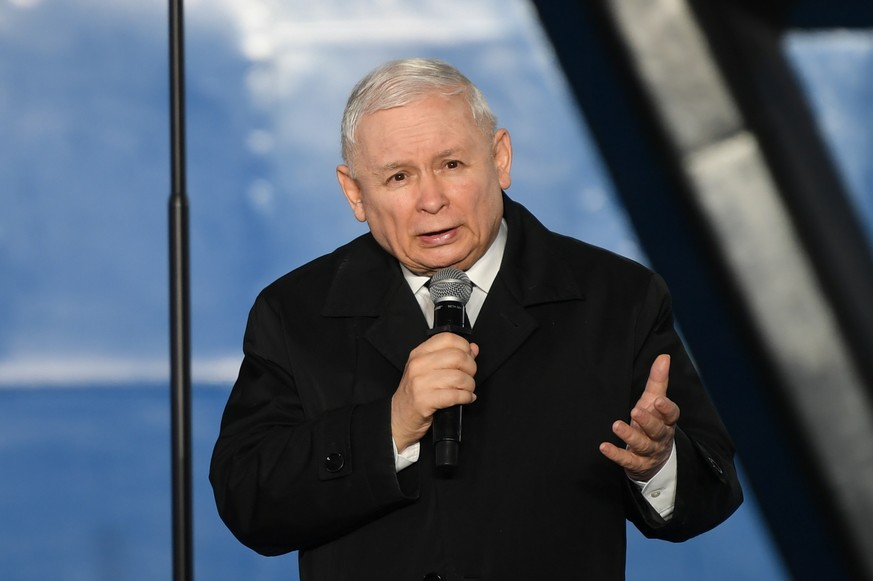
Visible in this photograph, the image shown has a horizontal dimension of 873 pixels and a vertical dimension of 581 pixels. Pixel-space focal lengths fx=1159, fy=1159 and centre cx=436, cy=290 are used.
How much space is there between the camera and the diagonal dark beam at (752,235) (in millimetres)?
3410

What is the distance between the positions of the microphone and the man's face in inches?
2.4

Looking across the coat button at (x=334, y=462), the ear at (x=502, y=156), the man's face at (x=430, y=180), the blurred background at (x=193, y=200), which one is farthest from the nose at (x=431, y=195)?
the blurred background at (x=193, y=200)

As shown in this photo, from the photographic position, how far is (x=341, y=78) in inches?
138

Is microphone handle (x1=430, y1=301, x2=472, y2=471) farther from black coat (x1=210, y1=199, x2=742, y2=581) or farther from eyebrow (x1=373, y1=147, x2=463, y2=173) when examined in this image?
eyebrow (x1=373, y1=147, x2=463, y2=173)

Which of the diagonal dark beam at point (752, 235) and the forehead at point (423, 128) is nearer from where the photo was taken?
the forehead at point (423, 128)

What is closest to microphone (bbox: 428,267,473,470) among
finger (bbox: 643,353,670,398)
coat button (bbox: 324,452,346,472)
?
coat button (bbox: 324,452,346,472)

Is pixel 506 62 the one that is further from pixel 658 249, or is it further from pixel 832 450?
pixel 832 450

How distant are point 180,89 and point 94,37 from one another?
5.29 feet

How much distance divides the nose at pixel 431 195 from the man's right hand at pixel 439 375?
263 mm

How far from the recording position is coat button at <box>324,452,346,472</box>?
1497 millimetres

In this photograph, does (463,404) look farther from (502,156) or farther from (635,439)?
(502,156)

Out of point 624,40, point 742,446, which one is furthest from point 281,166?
point 742,446

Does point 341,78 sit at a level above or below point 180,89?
above

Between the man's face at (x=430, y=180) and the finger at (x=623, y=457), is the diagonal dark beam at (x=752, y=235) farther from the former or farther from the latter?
the finger at (x=623, y=457)
